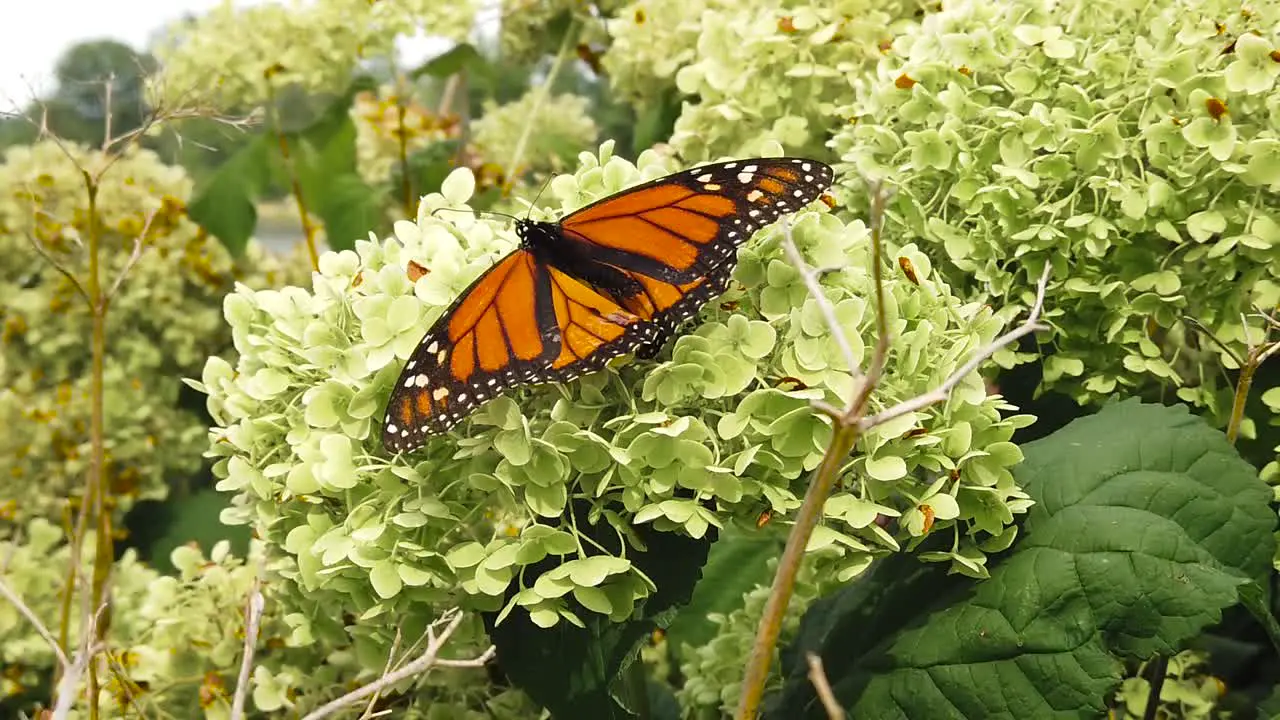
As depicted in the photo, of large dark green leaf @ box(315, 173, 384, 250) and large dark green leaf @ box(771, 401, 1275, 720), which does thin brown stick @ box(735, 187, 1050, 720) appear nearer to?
large dark green leaf @ box(771, 401, 1275, 720)

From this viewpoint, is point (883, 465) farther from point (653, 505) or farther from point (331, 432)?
point (331, 432)

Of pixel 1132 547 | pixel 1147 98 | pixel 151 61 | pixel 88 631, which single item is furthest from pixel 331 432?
pixel 151 61

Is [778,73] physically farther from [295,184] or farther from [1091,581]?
[295,184]

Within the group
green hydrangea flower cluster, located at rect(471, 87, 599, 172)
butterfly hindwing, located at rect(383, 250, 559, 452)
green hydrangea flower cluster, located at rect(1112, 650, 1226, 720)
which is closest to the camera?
butterfly hindwing, located at rect(383, 250, 559, 452)

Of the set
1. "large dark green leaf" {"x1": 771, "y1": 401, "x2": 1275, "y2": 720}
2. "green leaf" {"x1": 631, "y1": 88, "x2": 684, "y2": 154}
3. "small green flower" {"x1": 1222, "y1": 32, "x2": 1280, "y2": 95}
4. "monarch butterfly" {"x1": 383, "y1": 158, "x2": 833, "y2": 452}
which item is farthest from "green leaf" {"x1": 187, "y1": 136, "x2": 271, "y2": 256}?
"small green flower" {"x1": 1222, "y1": 32, "x2": 1280, "y2": 95}

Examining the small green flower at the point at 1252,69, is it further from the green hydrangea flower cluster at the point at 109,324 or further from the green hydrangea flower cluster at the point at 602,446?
the green hydrangea flower cluster at the point at 109,324

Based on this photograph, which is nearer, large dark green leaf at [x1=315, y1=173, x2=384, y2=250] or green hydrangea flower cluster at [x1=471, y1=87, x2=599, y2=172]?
large dark green leaf at [x1=315, y1=173, x2=384, y2=250]
